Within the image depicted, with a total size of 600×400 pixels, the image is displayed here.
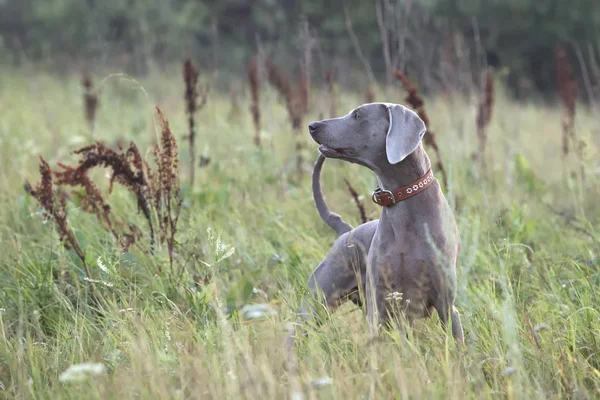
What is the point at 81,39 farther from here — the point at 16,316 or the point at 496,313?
the point at 496,313

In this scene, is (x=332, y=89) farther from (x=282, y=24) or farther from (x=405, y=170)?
(x=282, y=24)

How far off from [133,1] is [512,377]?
14.9m

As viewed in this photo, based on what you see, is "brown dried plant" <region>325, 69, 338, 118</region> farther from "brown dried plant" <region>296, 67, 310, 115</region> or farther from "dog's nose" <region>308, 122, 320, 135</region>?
"dog's nose" <region>308, 122, 320, 135</region>

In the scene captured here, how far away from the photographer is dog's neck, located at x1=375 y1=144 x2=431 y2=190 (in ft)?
9.84

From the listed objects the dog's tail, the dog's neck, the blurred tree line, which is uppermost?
the blurred tree line

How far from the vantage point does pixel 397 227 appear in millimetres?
2926

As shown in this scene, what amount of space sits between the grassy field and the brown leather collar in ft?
1.13

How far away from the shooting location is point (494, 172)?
6.16 m

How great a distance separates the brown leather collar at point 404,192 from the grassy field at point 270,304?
0.34m

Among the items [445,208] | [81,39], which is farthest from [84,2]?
[445,208]

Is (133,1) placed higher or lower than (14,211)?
higher

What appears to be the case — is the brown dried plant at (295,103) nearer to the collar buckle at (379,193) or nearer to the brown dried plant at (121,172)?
the brown dried plant at (121,172)

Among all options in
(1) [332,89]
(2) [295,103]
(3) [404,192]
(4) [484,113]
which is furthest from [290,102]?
(3) [404,192]

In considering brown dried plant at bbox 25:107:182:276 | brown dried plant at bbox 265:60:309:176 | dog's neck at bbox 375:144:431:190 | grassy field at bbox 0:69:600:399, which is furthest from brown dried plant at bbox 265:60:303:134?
dog's neck at bbox 375:144:431:190
